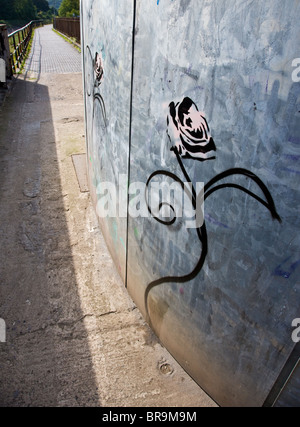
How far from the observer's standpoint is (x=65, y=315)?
3.01m

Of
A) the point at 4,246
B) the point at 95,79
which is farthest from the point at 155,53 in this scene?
the point at 4,246

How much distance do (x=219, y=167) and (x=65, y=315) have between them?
2269mm

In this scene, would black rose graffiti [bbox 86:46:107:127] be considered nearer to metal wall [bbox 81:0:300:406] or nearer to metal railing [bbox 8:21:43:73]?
metal wall [bbox 81:0:300:406]

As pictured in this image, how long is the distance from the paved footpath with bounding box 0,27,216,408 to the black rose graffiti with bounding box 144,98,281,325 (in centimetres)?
117

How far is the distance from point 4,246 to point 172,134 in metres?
2.97

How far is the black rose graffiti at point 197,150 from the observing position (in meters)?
1.54

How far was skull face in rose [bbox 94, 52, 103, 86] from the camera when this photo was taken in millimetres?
3002

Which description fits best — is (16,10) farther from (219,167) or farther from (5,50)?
(219,167)

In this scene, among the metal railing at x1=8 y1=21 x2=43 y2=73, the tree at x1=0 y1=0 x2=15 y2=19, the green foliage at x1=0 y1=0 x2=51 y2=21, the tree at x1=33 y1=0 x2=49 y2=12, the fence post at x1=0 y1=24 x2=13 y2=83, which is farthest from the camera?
the tree at x1=33 y1=0 x2=49 y2=12

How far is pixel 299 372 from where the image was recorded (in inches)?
66.7

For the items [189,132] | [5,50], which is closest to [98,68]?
[189,132]

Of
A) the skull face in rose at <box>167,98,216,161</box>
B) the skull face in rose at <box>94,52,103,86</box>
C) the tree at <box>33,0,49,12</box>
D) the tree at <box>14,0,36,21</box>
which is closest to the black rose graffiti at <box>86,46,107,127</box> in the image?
the skull face in rose at <box>94,52,103,86</box>

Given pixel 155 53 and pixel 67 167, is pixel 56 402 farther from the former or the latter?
pixel 67 167

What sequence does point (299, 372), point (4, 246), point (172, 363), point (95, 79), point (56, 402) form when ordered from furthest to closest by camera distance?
point (4, 246) < point (95, 79) < point (172, 363) < point (56, 402) < point (299, 372)
